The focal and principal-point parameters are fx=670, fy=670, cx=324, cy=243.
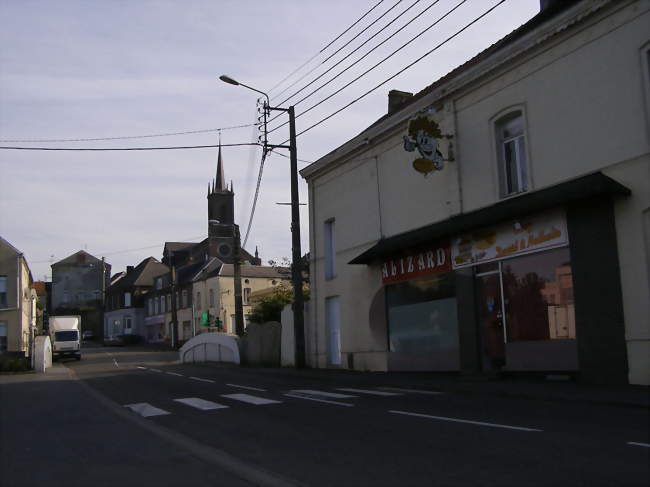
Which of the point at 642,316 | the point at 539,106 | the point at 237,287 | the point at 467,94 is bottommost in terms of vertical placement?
the point at 642,316

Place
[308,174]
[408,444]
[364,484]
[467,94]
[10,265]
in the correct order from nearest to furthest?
[364,484], [408,444], [467,94], [308,174], [10,265]

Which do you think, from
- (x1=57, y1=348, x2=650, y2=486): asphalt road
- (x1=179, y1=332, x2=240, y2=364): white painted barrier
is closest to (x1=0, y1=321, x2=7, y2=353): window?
(x1=179, y1=332, x2=240, y2=364): white painted barrier

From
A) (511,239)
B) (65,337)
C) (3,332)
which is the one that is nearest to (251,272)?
(65,337)

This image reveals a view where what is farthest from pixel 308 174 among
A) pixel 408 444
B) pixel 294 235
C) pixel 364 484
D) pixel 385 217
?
pixel 364 484

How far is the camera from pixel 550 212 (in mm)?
14953

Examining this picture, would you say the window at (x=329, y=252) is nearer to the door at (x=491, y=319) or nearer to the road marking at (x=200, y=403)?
the door at (x=491, y=319)

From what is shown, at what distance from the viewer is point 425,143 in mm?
17906

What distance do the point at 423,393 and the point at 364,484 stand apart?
8676 mm

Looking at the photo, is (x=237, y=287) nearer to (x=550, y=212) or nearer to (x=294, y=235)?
(x=294, y=235)

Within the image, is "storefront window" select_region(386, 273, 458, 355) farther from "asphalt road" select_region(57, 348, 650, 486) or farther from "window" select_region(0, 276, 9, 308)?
"window" select_region(0, 276, 9, 308)

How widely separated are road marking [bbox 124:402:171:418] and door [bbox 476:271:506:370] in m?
8.62

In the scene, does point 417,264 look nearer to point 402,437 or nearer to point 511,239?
point 511,239

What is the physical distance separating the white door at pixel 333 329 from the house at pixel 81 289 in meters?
81.3

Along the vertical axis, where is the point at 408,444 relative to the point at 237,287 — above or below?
below
